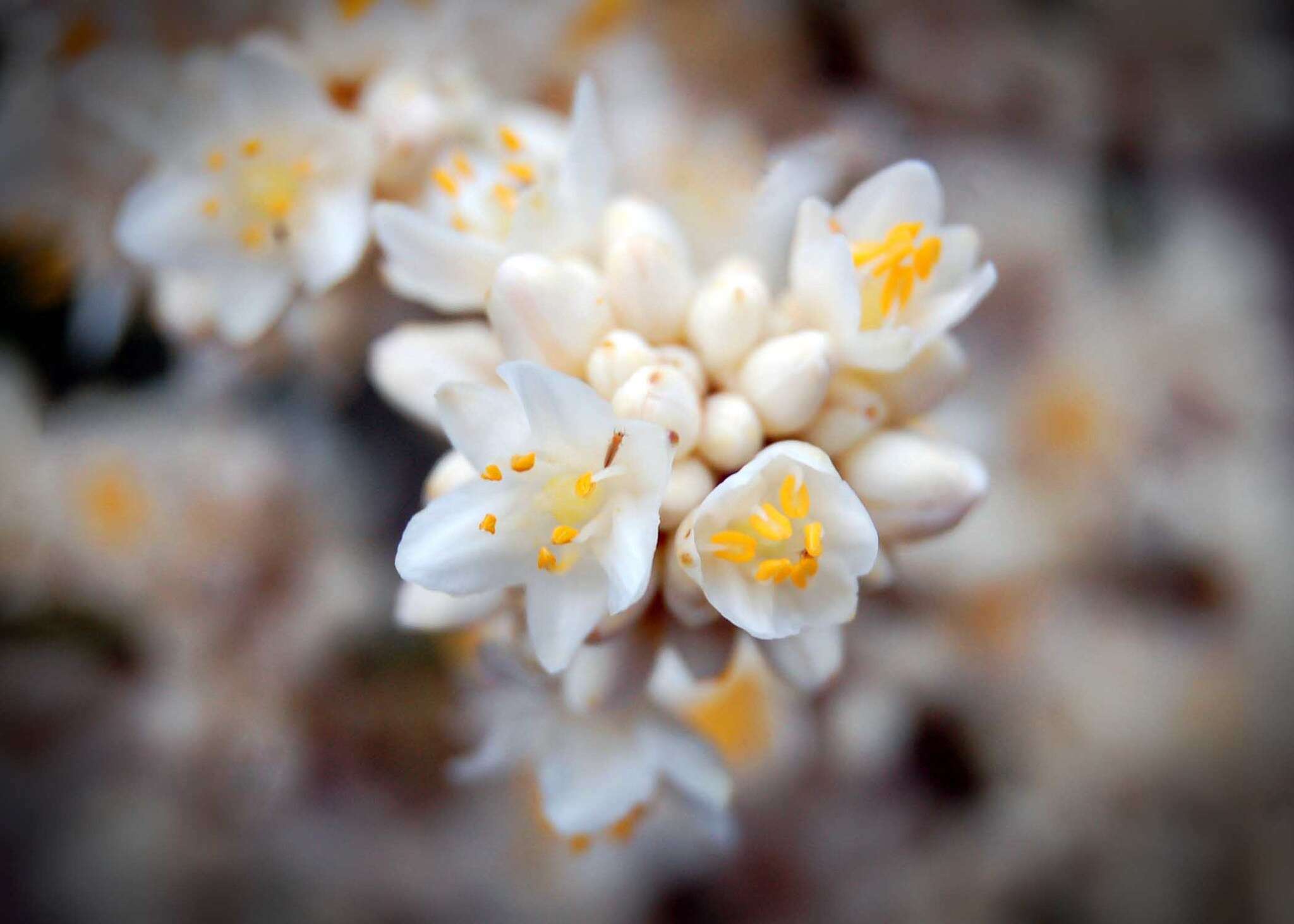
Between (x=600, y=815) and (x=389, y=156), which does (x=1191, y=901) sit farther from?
(x=389, y=156)

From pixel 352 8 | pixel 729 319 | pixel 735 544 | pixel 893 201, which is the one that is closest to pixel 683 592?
pixel 735 544

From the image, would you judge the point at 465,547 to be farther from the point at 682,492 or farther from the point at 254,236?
the point at 254,236

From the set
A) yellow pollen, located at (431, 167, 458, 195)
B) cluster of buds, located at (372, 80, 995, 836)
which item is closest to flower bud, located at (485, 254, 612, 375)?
cluster of buds, located at (372, 80, 995, 836)

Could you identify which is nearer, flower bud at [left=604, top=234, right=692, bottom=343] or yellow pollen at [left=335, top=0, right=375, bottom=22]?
flower bud at [left=604, top=234, right=692, bottom=343]

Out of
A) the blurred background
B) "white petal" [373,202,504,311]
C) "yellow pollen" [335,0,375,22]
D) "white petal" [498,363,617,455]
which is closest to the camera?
"white petal" [498,363,617,455]

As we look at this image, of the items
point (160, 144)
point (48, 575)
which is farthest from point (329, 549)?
point (160, 144)

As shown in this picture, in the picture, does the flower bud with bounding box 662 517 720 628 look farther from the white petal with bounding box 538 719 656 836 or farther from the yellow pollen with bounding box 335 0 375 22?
the yellow pollen with bounding box 335 0 375 22

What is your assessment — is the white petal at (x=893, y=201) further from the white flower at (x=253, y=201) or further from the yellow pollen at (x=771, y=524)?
the white flower at (x=253, y=201)
